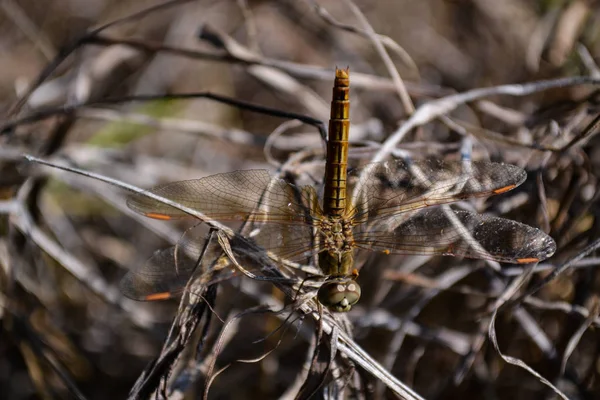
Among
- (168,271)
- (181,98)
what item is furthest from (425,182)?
(181,98)

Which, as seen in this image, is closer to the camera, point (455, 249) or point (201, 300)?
point (201, 300)

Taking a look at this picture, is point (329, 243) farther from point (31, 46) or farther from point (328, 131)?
point (31, 46)

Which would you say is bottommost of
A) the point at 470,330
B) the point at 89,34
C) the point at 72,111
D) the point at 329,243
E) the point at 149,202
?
the point at 470,330

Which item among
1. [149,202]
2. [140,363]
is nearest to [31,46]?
[140,363]

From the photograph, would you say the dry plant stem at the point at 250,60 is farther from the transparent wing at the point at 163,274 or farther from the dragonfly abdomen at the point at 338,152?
the transparent wing at the point at 163,274

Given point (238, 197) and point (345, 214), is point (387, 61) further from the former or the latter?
point (238, 197)

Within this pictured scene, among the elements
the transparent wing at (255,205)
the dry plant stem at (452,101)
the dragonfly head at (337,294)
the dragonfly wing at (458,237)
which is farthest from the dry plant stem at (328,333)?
the dry plant stem at (452,101)

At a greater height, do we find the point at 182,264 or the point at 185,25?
the point at 185,25
